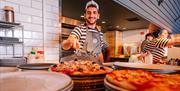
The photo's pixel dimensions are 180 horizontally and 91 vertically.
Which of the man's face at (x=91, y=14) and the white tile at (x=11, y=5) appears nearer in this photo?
the man's face at (x=91, y=14)

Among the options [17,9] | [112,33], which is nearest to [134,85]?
[17,9]

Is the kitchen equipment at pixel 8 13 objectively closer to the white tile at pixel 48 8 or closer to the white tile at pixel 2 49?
the white tile at pixel 2 49

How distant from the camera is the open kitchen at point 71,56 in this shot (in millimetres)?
478

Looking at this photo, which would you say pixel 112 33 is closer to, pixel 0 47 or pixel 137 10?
pixel 137 10

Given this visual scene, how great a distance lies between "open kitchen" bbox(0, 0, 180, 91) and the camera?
0.48m

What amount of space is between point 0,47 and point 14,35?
0.25m

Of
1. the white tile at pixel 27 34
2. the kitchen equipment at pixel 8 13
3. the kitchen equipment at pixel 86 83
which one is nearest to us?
the kitchen equipment at pixel 86 83

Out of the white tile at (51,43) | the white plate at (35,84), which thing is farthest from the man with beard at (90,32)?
the white tile at (51,43)

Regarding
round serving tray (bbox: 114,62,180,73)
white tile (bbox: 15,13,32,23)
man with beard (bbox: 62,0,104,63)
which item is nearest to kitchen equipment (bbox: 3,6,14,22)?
white tile (bbox: 15,13,32,23)

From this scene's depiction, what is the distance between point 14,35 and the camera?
2.12 m

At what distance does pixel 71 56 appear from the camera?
3.15 ft

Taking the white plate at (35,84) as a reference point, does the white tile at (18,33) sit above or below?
above

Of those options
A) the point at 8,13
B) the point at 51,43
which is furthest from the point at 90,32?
the point at 51,43

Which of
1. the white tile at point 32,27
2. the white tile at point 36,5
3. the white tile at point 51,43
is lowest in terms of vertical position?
the white tile at point 51,43
